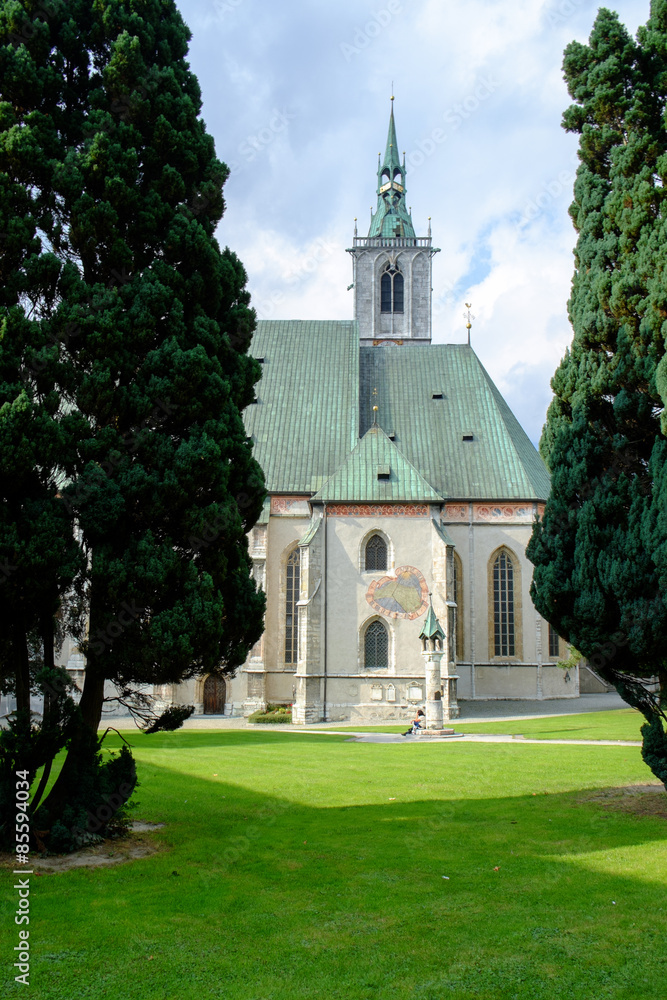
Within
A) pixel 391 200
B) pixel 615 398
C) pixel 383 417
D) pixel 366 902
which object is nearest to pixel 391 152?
pixel 391 200

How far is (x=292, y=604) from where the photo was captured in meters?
34.3

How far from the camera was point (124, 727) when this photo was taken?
1117 inches

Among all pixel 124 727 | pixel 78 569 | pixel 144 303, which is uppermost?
pixel 144 303

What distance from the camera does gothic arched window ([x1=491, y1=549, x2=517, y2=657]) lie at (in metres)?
34.7

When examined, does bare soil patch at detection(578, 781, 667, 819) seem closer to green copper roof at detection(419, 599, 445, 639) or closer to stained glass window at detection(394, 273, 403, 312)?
green copper roof at detection(419, 599, 445, 639)

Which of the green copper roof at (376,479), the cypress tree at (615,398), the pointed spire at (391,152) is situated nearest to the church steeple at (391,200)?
Result: the pointed spire at (391,152)

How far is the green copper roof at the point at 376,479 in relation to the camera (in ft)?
104

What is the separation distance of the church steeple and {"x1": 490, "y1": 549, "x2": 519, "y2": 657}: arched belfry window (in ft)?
82.1

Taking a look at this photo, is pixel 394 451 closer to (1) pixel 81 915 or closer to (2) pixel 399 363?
(2) pixel 399 363

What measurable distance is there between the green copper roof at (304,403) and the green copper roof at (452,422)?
1.27m

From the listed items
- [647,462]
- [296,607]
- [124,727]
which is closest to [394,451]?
[296,607]

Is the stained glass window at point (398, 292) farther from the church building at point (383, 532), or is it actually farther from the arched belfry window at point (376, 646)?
the arched belfry window at point (376, 646)

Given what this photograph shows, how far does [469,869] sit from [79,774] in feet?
15.0

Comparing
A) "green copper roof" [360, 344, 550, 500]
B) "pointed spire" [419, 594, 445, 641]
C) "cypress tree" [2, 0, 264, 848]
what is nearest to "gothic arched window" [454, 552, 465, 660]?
"green copper roof" [360, 344, 550, 500]
